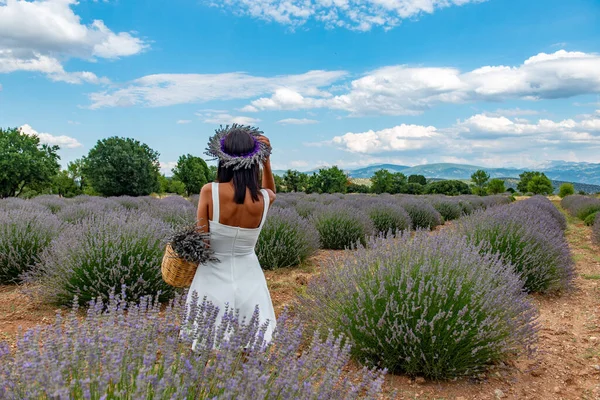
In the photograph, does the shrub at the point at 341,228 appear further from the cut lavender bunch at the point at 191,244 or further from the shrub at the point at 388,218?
the cut lavender bunch at the point at 191,244

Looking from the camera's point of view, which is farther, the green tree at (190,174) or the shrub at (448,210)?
the green tree at (190,174)

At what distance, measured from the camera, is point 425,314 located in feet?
9.95

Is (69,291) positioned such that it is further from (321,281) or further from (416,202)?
(416,202)

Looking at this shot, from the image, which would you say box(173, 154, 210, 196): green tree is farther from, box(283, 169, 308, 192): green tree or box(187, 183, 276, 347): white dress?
box(187, 183, 276, 347): white dress

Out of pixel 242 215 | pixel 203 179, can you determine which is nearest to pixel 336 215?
pixel 242 215

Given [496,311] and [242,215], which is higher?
[242,215]

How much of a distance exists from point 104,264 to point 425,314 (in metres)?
3.06

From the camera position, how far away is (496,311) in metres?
3.34

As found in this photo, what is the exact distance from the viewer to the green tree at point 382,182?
63781mm

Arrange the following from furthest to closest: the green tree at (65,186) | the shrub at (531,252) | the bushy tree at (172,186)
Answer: the bushy tree at (172,186)
the green tree at (65,186)
the shrub at (531,252)

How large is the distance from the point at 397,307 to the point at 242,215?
121cm

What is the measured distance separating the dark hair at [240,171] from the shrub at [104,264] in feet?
5.20

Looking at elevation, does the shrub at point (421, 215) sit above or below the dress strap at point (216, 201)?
below

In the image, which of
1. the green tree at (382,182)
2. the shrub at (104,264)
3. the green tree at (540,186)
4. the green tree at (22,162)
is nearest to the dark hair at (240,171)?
the shrub at (104,264)
